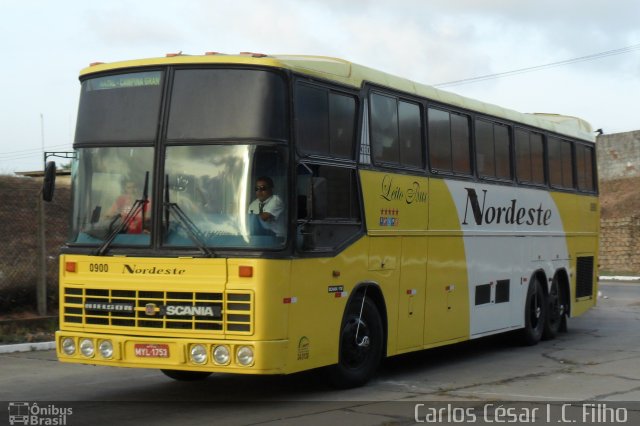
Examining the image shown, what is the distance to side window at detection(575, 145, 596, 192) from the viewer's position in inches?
727

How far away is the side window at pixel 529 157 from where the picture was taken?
15891 mm

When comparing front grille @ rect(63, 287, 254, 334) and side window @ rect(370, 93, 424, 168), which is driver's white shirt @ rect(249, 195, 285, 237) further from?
side window @ rect(370, 93, 424, 168)

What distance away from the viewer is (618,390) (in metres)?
11.0

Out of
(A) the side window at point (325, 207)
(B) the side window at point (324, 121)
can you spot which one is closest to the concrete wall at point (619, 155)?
(B) the side window at point (324, 121)

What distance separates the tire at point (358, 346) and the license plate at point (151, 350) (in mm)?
2082

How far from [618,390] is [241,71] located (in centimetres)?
542

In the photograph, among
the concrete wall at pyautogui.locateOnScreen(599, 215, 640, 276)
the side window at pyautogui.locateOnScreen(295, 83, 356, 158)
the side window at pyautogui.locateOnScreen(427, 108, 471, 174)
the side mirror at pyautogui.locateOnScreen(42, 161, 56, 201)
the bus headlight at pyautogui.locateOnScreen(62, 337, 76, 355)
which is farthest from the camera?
the concrete wall at pyautogui.locateOnScreen(599, 215, 640, 276)

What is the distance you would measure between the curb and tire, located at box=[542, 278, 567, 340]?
819 centimetres

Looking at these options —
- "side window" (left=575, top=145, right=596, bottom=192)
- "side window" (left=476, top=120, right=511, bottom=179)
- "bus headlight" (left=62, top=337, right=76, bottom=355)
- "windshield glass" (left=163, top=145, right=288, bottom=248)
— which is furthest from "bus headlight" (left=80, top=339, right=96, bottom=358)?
"side window" (left=575, top=145, right=596, bottom=192)

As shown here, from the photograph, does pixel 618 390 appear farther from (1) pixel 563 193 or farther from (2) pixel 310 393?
(1) pixel 563 193

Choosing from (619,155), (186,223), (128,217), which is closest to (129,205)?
(128,217)

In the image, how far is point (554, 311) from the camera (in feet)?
56.7

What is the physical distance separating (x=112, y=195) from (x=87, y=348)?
1545 mm

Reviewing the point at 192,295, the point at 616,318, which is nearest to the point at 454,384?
the point at 192,295
